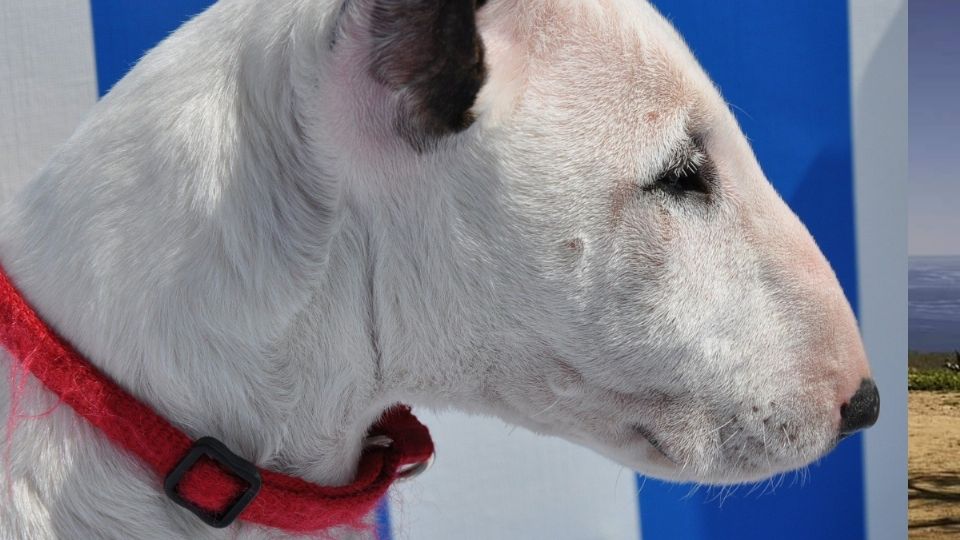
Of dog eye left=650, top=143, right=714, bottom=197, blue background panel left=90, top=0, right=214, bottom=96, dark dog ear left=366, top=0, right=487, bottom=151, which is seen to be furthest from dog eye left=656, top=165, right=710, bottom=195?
blue background panel left=90, top=0, right=214, bottom=96

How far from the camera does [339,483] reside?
82 cm

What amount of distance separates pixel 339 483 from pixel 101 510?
0.67ft

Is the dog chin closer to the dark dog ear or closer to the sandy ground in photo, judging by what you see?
the dark dog ear

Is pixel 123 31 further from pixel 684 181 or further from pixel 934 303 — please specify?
pixel 934 303

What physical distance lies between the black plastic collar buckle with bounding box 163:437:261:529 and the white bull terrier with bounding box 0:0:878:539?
26mm

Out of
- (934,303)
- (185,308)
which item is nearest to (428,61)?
(185,308)

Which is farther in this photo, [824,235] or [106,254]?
[824,235]

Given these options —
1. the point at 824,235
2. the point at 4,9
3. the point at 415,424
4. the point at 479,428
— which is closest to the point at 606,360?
the point at 415,424

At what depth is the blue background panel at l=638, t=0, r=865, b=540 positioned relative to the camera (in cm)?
165

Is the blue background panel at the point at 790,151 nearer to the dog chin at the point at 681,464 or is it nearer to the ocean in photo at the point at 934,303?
the dog chin at the point at 681,464

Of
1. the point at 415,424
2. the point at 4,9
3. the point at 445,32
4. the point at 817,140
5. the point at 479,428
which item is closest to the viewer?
the point at 445,32

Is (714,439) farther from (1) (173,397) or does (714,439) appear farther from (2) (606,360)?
(1) (173,397)

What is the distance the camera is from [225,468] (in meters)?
0.71

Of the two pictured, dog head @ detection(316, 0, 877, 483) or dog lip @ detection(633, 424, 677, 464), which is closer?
dog head @ detection(316, 0, 877, 483)
